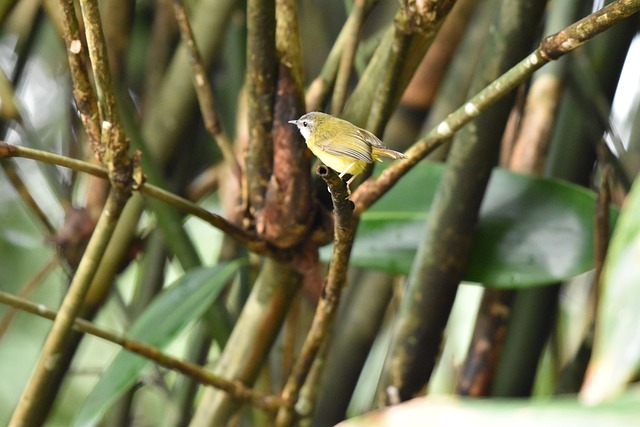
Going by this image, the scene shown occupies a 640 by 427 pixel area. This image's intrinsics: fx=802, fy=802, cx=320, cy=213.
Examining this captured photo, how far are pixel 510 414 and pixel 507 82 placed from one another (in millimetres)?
339

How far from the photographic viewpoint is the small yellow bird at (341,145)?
18.9 inches

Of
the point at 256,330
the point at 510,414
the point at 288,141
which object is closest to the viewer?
the point at 510,414

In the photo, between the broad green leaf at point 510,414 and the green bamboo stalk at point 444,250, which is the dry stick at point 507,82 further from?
the broad green leaf at point 510,414

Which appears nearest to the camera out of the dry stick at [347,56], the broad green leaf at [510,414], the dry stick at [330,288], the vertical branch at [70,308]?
the broad green leaf at [510,414]

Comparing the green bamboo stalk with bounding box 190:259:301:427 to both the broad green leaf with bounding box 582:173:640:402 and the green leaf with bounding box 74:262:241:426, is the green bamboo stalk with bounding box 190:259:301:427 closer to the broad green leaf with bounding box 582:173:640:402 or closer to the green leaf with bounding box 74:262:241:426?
the green leaf with bounding box 74:262:241:426

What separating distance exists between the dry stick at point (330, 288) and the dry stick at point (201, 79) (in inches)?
7.5

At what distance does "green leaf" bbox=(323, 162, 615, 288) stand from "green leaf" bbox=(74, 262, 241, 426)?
0.37 feet

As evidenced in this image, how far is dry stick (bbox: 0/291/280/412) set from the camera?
1.86ft

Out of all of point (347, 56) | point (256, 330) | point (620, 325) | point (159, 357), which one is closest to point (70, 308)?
point (159, 357)

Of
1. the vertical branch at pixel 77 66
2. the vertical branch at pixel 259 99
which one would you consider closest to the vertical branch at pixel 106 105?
the vertical branch at pixel 77 66

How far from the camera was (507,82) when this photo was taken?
0.48m

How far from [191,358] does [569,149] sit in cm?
56

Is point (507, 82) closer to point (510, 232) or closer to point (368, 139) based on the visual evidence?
point (368, 139)

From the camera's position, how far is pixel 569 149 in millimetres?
839
